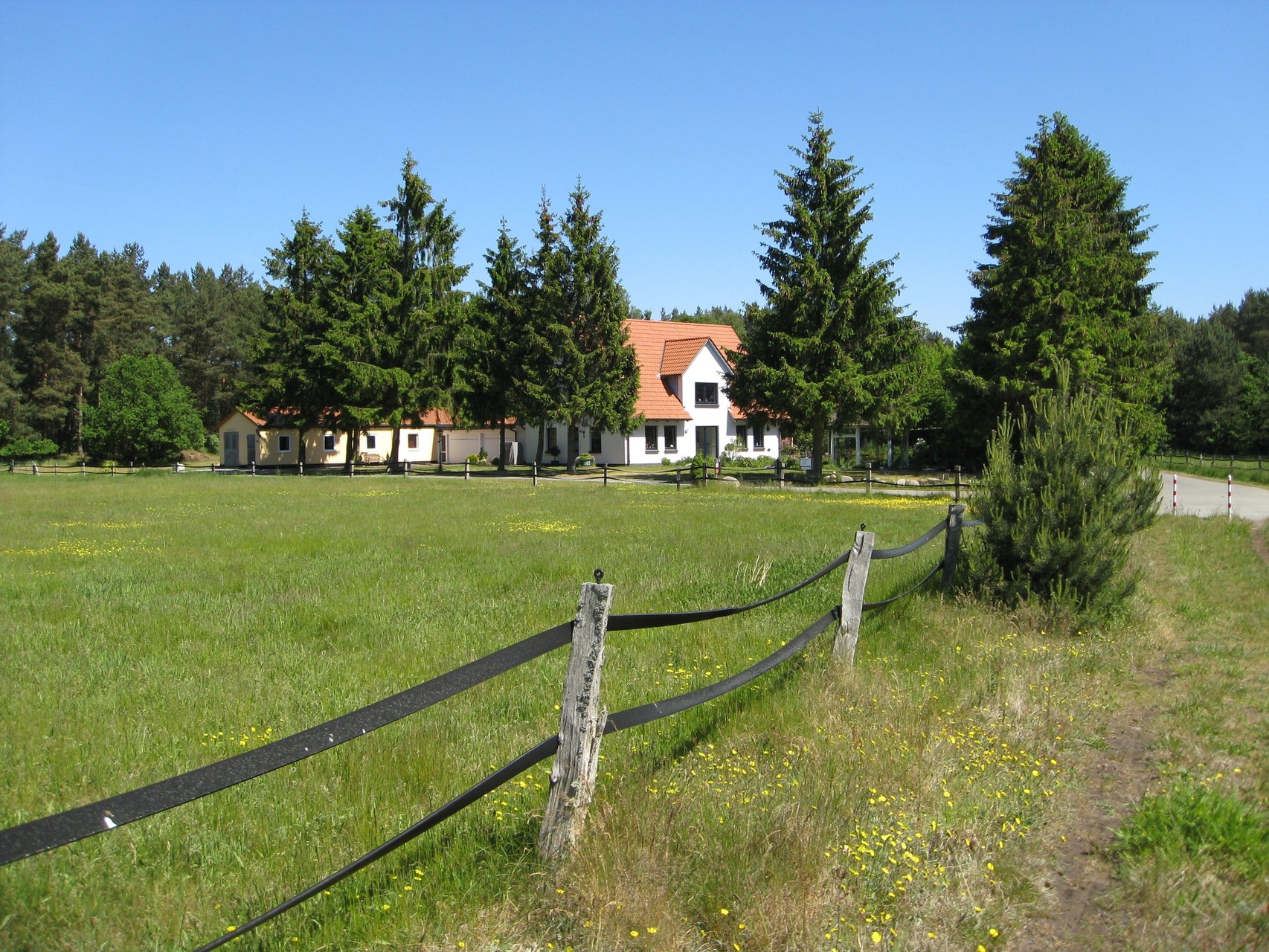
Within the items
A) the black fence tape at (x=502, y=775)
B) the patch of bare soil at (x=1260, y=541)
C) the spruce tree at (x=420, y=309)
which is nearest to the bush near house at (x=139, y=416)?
the spruce tree at (x=420, y=309)

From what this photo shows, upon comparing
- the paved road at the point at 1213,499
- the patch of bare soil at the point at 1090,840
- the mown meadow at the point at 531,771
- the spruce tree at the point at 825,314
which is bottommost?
the patch of bare soil at the point at 1090,840

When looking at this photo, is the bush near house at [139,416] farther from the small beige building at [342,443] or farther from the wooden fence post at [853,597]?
the wooden fence post at [853,597]

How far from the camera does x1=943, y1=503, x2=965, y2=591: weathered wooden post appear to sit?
10742 millimetres

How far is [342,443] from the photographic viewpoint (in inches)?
2702

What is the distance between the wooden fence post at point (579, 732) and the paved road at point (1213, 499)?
17830mm

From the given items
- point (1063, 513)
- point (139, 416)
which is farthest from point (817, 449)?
point (139, 416)

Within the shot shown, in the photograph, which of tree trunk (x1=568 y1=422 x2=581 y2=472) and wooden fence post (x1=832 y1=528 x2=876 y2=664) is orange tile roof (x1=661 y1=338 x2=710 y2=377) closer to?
tree trunk (x1=568 y1=422 x2=581 y2=472)

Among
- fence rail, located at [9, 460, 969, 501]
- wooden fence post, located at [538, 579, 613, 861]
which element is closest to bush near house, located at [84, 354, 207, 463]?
fence rail, located at [9, 460, 969, 501]

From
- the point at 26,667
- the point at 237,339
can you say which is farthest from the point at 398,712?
the point at 237,339

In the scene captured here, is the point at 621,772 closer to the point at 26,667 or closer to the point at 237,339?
the point at 26,667

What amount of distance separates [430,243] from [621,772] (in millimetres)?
51928

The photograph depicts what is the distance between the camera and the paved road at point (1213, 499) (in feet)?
78.6

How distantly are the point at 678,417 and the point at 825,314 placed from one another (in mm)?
22477

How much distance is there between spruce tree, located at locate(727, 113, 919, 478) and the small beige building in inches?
1102
